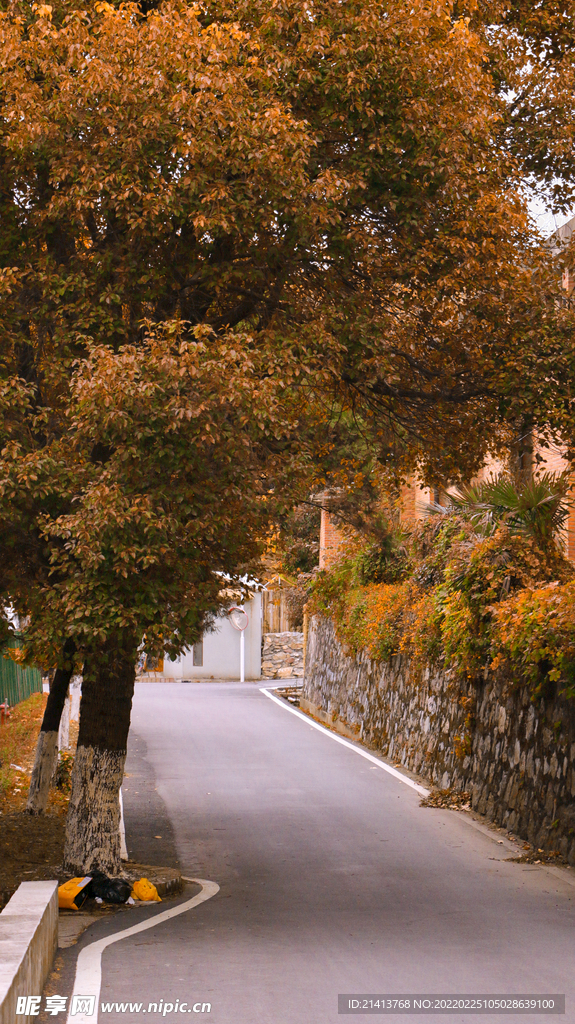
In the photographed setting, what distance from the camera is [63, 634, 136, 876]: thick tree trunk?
35.0 feet

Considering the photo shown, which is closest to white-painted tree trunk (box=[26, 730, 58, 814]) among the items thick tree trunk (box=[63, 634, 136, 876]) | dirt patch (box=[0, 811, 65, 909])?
dirt patch (box=[0, 811, 65, 909])

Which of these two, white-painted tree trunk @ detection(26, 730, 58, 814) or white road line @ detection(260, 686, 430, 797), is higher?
white-painted tree trunk @ detection(26, 730, 58, 814)

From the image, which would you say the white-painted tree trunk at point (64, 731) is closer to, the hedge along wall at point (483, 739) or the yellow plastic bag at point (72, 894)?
the hedge along wall at point (483, 739)

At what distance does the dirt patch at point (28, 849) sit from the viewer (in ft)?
36.5

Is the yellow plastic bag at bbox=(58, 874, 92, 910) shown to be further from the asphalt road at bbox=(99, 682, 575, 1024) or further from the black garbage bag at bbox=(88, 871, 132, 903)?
the asphalt road at bbox=(99, 682, 575, 1024)

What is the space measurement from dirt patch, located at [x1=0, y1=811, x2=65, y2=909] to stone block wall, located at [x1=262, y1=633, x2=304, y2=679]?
3163 centimetres

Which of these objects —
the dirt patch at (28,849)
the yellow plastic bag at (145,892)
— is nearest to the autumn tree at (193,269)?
the yellow plastic bag at (145,892)

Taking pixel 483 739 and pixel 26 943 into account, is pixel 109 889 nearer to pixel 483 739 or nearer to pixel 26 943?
pixel 26 943

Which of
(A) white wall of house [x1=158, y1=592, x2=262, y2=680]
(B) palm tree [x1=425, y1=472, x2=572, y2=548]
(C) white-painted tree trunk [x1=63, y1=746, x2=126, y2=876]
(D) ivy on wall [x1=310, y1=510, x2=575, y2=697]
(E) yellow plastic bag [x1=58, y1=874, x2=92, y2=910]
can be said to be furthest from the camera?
(A) white wall of house [x1=158, y1=592, x2=262, y2=680]

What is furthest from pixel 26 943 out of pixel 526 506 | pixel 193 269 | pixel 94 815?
pixel 526 506

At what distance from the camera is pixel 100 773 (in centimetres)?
1085

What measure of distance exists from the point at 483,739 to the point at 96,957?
8.00 metres

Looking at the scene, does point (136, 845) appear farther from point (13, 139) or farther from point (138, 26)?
point (138, 26)

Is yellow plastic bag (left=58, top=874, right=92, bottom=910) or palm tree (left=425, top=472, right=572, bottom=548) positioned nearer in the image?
yellow plastic bag (left=58, top=874, right=92, bottom=910)
